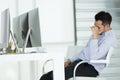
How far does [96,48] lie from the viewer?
3281mm

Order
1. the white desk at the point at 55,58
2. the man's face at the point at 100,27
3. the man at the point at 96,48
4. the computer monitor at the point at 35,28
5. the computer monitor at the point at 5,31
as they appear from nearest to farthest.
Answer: the white desk at the point at 55,58 → the computer monitor at the point at 5,31 → the computer monitor at the point at 35,28 → the man at the point at 96,48 → the man's face at the point at 100,27

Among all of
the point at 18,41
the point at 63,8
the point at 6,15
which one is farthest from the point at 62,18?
the point at 6,15

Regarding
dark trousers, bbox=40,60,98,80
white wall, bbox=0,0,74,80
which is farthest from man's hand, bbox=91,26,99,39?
white wall, bbox=0,0,74,80

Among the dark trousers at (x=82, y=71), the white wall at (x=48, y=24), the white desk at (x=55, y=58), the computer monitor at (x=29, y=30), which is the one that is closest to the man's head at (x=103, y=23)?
the dark trousers at (x=82, y=71)

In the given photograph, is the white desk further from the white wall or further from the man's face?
the white wall

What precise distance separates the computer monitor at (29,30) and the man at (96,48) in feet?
1.54

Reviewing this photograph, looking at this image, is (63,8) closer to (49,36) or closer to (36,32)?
(49,36)

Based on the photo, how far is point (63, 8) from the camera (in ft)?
16.5

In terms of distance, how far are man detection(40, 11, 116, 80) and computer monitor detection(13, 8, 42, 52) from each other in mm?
469

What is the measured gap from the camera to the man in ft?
10.8

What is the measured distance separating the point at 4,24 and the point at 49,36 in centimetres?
228

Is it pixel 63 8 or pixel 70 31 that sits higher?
pixel 63 8

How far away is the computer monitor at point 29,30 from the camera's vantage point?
2977 millimetres

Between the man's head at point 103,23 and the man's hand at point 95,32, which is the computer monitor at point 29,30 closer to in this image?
the man's hand at point 95,32
